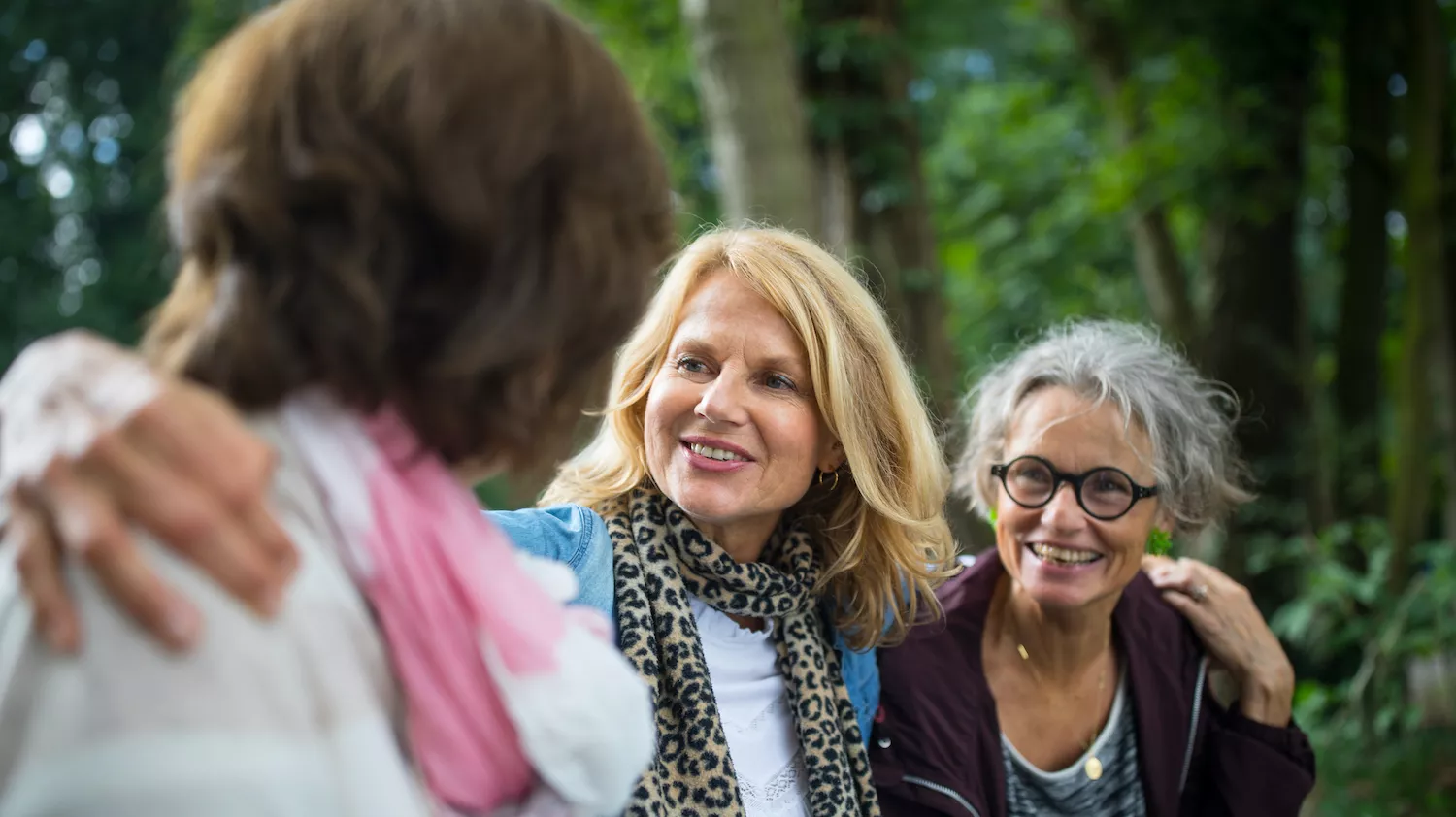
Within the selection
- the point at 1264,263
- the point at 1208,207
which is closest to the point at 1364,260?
the point at 1264,263

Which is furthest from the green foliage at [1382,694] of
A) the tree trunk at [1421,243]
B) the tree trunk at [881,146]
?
the tree trunk at [881,146]

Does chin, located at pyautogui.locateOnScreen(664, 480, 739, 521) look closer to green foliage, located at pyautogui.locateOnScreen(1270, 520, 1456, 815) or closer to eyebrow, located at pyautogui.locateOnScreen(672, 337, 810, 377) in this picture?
eyebrow, located at pyautogui.locateOnScreen(672, 337, 810, 377)

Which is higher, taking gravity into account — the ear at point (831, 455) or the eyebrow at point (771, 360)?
the eyebrow at point (771, 360)

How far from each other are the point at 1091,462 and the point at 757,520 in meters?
0.82

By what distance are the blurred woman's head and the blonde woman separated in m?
0.26

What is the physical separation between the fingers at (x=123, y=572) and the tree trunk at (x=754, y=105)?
3299 millimetres

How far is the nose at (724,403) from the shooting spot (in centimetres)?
238

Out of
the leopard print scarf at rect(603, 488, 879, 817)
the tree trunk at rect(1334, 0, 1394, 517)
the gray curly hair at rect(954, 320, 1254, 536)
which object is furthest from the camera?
the tree trunk at rect(1334, 0, 1394, 517)

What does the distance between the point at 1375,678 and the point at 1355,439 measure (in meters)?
2.79

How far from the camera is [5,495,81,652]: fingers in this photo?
1009 mm

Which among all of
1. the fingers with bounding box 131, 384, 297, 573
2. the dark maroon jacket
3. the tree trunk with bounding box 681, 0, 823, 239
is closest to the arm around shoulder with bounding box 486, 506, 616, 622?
the dark maroon jacket

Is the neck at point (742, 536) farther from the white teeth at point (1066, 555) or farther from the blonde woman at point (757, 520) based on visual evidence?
the white teeth at point (1066, 555)

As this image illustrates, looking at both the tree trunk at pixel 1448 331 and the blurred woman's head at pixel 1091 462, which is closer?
the blurred woman's head at pixel 1091 462

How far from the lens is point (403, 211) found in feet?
3.84
